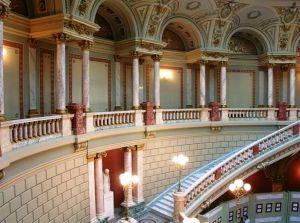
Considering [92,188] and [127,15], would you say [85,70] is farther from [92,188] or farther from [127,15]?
[92,188]

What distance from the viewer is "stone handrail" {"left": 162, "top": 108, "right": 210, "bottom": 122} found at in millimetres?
13609

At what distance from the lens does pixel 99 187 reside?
10.8 metres

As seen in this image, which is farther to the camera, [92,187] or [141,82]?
[141,82]

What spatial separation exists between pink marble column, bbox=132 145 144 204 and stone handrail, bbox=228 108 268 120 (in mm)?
5488

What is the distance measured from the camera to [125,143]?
464 inches

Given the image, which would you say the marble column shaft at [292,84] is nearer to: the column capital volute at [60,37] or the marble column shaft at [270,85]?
the marble column shaft at [270,85]

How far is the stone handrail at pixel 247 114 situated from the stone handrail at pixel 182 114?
4.85 ft

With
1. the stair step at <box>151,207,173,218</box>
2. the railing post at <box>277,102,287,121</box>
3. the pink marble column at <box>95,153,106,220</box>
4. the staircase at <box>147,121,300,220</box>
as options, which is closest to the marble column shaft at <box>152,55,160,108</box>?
the staircase at <box>147,121,300,220</box>

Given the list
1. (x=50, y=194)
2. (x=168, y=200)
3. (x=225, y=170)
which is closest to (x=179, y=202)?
(x=168, y=200)

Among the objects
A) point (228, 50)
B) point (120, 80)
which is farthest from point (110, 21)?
point (228, 50)

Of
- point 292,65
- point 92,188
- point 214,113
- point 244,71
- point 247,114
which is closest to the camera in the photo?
point 92,188

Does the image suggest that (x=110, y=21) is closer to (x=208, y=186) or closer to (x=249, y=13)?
(x=249, y=13)

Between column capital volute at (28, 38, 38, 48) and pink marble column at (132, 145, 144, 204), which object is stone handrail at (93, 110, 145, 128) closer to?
pink marble column at (132, 145, 144, 204)

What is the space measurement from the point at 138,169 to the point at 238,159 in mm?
4250
